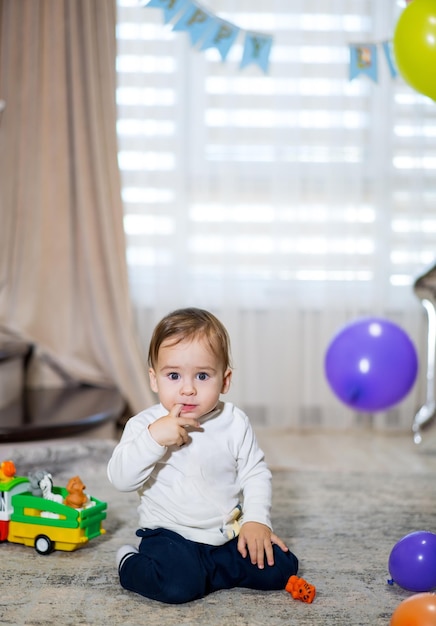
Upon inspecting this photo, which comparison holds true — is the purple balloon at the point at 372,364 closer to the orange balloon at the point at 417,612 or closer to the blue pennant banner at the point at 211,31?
the blue pennant banner at the point at 211,31

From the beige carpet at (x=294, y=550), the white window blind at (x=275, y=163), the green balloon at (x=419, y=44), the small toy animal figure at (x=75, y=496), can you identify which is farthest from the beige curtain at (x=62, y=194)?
the small toy animal figure at (x=75, y=496)

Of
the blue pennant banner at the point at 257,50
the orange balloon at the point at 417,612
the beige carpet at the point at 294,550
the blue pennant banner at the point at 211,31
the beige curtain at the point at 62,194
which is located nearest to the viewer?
the orange balloon at the point at 417,612

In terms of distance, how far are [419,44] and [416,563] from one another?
145cm

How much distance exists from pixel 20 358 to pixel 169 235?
806mm

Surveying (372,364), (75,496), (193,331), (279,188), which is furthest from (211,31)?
(75,496)

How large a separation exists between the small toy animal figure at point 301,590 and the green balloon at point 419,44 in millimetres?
1472

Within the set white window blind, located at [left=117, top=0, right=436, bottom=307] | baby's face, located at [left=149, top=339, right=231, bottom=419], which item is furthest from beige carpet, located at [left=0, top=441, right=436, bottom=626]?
white window blind, located at [left=117, top=0, right=436, bottom=307]

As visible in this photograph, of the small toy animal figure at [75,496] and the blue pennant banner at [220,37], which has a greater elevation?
the blue pennant banner at [220,37]

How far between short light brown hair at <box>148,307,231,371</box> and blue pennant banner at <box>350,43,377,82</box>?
1.93 meters

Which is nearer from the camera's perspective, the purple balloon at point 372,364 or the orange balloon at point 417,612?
the orange balloon at point 417,612

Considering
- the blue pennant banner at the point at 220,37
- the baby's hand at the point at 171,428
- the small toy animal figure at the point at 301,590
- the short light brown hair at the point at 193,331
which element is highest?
the blue pennant banner at the point at 220,37

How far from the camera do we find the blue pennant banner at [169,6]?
9.86ft

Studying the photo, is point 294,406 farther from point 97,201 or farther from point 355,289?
Result: point 97,201

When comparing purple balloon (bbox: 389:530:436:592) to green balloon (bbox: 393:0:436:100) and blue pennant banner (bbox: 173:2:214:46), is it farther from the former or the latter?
blue pennant banner (bbox: 173:2:214:46)
